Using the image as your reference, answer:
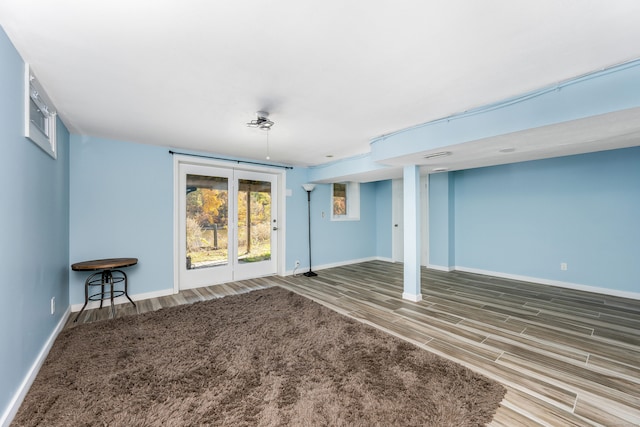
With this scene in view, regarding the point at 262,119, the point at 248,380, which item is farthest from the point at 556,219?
the point at 248,380

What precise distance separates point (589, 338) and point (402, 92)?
303 centimetres

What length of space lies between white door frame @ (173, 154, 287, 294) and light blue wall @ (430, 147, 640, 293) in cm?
346

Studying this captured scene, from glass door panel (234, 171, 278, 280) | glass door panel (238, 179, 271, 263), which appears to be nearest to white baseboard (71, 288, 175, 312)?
glass door panel (234, 171, 278, 280)

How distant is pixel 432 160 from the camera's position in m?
3.53

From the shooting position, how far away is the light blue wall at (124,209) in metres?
A: 3.46

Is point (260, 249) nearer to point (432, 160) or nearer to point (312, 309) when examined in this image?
point (312, 309)

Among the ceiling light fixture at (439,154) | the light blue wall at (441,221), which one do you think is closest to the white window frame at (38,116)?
the ceiling light fixture at (439,154)

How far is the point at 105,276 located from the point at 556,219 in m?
→ 6.84

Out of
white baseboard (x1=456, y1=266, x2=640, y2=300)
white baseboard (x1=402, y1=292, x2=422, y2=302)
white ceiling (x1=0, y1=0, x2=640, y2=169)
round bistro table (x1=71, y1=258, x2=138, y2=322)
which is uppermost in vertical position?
white ceiling (x1=0, y1=0, x2=640, y2=169)

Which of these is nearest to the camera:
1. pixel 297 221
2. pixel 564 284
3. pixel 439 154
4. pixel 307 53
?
Answer: pixel 307 53

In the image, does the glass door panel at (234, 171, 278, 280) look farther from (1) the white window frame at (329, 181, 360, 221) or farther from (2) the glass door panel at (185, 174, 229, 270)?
(1) the white window frame at (329, 181, 360, 221)

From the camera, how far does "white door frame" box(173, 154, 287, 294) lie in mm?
4164

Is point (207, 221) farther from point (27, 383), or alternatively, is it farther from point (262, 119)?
point (27, 383)

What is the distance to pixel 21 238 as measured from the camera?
1.82 meters
